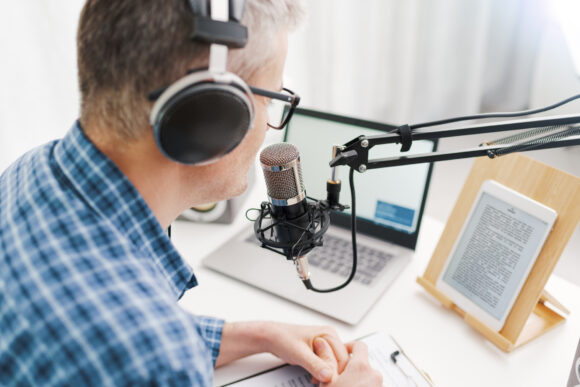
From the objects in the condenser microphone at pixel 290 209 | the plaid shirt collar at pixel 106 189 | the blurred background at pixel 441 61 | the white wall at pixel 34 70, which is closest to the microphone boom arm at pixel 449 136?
the condenser microphone at pixel 290 209

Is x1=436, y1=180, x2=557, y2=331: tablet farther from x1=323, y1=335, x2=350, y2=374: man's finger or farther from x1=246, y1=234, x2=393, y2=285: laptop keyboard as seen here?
x1=323, y1=335, x2=350, y2=374: man's finger

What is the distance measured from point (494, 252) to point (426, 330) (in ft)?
0.64

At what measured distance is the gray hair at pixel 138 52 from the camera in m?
0.49

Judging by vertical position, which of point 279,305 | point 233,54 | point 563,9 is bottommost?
point 279,305

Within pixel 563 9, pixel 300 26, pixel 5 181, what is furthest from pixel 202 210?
pixel 563 9

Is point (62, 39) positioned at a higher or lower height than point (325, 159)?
higher

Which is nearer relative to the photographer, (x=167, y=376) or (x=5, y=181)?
(x=167, y=376)

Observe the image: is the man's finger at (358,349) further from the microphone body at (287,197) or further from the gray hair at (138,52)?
the gray hair at (138,52)

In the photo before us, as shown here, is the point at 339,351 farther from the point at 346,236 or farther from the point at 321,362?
the point at 346,236

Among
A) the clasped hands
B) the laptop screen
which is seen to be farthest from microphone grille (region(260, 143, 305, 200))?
the laptop screen

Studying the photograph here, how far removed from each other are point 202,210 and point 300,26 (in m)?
0.67

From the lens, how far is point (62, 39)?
1436mm

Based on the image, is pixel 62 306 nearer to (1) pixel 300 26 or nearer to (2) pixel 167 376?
(2) pixel 167 376

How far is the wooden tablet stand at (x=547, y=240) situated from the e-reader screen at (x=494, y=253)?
2cm
